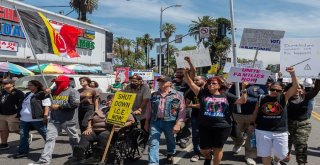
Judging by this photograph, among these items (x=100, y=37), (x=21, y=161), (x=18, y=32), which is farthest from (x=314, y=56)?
(x=100, y=37)

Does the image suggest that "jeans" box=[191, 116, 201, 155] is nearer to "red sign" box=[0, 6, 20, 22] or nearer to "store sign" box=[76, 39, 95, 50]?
"red sign" box=[0, 6, 20, 22]

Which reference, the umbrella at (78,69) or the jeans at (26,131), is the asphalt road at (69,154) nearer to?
the jeans at (26,131)

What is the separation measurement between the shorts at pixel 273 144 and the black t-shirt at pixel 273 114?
2.9 inches

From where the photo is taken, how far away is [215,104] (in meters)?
6.28

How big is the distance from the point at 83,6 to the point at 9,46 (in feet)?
71.4

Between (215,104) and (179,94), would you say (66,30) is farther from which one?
(215,104)

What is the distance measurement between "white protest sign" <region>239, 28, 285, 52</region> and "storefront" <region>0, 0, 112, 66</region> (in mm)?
11120

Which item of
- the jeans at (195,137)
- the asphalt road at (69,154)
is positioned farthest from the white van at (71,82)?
the jeans at (195,137)

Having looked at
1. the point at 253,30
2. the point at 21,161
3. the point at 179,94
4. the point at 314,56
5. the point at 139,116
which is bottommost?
the point at 21,161

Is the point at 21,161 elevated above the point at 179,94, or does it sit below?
below

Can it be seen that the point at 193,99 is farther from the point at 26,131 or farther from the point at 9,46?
the point at 9,46

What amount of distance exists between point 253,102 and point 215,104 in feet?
6.45

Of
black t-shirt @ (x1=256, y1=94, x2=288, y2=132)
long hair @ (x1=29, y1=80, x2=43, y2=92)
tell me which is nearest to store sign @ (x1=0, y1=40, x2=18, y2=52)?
long hair @ (x1=29, y1=80, x2=43, y2=92)

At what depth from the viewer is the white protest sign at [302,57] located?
7160 millimetres
